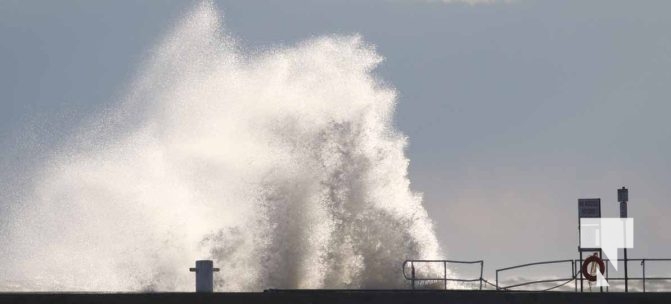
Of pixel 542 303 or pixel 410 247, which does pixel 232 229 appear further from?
pixel 542 303

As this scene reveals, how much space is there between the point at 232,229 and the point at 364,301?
20.9 m

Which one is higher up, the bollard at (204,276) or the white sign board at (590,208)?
the white sign board at (590,208)

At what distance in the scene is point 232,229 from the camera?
2087 inches

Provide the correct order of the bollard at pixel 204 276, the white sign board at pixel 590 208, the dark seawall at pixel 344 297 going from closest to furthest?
the dark seawall at pixel 344 297 < the bollard at pixel 204 276 < the white sign board at pixel 590 208

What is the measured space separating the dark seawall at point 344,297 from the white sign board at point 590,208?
21.1 feet

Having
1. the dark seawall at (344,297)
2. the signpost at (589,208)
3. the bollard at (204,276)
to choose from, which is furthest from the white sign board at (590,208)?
the bollard at (204,276)

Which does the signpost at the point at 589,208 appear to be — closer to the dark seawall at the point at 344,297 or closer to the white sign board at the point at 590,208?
the white sign board at the point at 590,208

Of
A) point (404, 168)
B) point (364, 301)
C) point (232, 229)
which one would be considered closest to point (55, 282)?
point (232, 229)

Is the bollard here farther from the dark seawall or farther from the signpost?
the signpost

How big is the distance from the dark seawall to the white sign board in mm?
6435

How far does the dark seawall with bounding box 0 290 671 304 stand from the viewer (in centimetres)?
3145

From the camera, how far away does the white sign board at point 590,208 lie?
1576 inches

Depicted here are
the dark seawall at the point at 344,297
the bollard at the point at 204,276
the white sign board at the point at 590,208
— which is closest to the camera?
the dark seawall at the point at 344,297

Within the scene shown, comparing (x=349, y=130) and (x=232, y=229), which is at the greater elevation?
(x=349, y=130)
